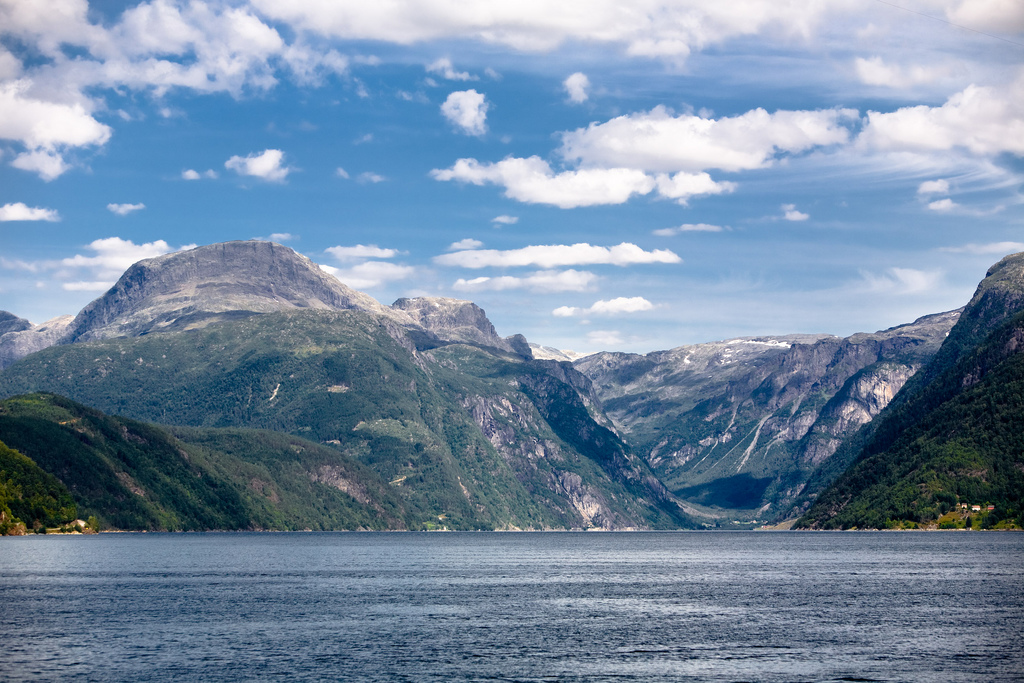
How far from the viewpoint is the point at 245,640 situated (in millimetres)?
117875

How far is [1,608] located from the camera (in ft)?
461

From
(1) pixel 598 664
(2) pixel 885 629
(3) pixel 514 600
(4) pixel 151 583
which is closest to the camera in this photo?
(1) pixel 598 664

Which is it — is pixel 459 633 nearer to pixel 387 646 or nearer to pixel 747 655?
pixel 387 646

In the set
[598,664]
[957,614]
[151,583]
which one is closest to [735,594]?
[957,614]

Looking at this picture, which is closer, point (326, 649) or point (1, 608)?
point (326, 649)

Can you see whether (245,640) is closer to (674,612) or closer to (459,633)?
(459,633)

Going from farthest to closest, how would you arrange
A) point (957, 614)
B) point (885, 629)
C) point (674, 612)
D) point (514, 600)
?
point (514, 600) → point (674, 612) → point (957, 614) → point (885, 629)

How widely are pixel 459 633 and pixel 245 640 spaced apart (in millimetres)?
25264

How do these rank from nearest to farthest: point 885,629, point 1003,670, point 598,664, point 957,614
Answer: point 1003,670
point 598,664
point 885,629
point 957,614

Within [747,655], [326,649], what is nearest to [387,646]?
[326,649]

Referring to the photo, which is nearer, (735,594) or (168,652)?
(168,652)

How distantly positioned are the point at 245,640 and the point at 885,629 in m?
75.8

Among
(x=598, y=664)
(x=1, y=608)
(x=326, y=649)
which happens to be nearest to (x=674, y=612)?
(x=598, y=664)

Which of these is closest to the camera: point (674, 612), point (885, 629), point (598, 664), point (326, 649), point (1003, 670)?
point (1003, 670)
